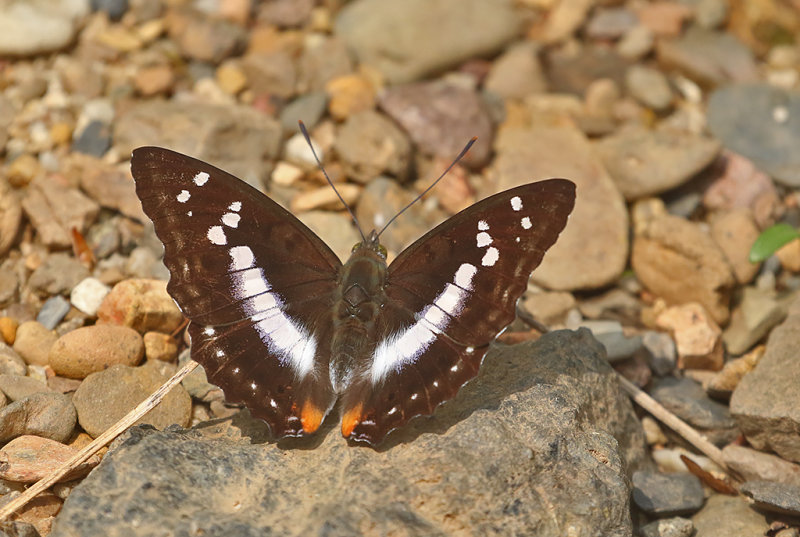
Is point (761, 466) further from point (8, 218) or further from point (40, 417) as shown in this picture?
point (8, 218)

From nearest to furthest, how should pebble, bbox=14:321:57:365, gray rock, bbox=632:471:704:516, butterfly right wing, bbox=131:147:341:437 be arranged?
1. butterfly right wing, bbox=131:147:341:437
2. gray rock, bbox=632:471:704:516
3. pebble, bbox=14:321:57:365

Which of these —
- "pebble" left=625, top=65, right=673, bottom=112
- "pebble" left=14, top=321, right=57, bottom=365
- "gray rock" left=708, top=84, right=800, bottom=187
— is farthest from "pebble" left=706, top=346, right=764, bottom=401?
"pebble" left=14, top=321, right=57, bottom=365

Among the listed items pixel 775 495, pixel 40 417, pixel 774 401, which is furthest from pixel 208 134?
pixel 775 495

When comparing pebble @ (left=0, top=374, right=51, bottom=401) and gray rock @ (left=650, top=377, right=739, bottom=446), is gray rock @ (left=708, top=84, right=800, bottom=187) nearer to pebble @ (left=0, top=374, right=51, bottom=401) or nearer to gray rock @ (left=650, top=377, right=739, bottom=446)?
gray rock @ (left=650, top=377, right=739, bottom=446)

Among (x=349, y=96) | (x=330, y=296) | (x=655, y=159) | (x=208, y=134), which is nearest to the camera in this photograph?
(x=330, y=296)

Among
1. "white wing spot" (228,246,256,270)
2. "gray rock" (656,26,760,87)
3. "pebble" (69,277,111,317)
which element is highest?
"white wing spot" (228,246,256,270)

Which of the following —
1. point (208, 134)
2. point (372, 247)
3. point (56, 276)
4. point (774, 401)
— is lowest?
point (774, 401)

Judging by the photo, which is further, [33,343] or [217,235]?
[33,343]
